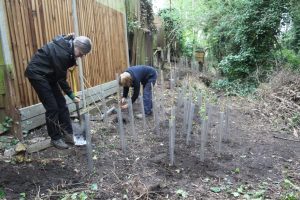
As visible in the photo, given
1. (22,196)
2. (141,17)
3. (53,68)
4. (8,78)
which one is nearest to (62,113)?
(53,68)

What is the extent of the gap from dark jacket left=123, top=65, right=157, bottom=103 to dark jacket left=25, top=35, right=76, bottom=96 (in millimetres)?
1831

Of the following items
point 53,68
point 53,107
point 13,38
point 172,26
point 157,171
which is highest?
point 172,26

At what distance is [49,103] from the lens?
4.05m

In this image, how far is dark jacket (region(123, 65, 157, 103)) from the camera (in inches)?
230

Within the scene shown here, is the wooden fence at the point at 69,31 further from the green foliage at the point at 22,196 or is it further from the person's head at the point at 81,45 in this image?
the green foliage at the point at 22,196

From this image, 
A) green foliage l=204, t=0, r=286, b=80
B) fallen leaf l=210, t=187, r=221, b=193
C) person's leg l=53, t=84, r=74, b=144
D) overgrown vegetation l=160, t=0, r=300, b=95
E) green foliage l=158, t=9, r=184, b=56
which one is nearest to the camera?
fallen leaf l=210, t=187, r=221, b=193

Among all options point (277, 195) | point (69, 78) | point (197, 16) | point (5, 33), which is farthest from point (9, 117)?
point (197, 16)

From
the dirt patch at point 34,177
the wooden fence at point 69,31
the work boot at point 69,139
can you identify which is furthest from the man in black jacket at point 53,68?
the dirt patch at point 34,177

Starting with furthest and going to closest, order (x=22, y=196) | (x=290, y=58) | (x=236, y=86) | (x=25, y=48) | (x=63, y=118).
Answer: (x=236, y=86)
(x=290, y=58)
(x=25, y=48)
(x=63, y=118)
(x=22, y=196)

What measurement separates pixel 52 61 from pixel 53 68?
10 cm

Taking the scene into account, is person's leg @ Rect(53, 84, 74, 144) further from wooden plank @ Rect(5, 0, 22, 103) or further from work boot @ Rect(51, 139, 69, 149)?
wooden plank @ Rect(5, 0, 22, 103)

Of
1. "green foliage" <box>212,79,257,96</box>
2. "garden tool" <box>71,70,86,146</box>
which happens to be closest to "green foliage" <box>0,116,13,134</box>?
"garden tool" <box>71,70,86,146</box>

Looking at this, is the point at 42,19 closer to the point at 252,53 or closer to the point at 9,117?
the point at 9,117

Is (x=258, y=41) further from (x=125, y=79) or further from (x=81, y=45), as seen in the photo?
(x=81, y=45)
